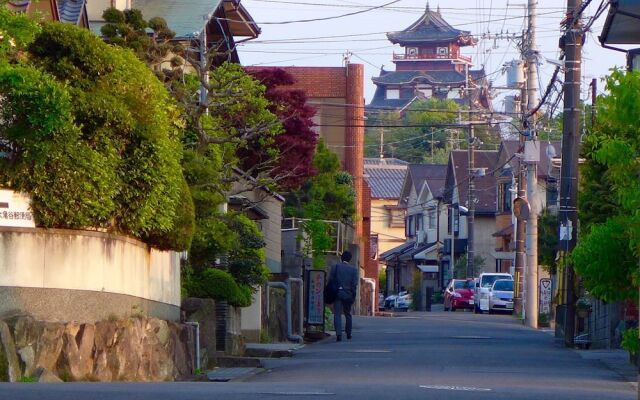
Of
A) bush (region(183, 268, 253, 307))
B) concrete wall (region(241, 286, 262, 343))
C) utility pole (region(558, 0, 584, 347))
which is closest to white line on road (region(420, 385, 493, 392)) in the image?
bush (region(183, 268, 253, 307))

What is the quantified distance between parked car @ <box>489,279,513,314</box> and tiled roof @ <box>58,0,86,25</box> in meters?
32.5

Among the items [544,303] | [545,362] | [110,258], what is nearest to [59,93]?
[110,258]

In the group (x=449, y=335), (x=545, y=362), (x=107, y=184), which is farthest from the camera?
(x=449, y=335)

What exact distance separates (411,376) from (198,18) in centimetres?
1693

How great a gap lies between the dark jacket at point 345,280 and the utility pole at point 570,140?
4.53 m

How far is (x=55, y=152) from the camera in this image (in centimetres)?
1472

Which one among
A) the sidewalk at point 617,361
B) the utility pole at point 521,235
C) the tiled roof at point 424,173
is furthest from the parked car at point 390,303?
the sidewalk at point 617,361

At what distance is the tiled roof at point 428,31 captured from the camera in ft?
406

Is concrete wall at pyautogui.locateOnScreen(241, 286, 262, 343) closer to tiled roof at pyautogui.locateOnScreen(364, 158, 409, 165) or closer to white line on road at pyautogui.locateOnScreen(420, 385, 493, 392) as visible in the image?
white line on road at pyautogui.locateOnScreen(420, 385, 493, 392)

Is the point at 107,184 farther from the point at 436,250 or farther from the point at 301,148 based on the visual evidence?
the point at 436,250

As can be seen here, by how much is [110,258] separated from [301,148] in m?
18.7

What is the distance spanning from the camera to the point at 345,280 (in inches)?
1053

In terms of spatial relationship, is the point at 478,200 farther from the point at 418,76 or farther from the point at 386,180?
the point at 418,76

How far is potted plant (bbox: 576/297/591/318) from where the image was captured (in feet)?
84.0
